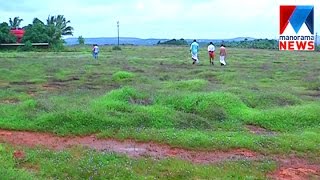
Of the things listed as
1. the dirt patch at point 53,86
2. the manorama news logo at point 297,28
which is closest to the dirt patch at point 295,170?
the manorama news logo at point 297,28

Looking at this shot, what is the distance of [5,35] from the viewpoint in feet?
158

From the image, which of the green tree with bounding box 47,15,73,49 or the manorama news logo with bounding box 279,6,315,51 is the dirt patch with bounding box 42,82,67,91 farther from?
the green tree with bounding box 47,15,73,49

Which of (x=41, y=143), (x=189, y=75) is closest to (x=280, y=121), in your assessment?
(x=41, y=143)

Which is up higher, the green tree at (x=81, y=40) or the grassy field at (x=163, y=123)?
the green tree at (x=81, y=40)

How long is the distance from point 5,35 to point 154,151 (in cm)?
4107

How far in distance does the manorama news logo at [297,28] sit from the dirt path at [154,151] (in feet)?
11.0

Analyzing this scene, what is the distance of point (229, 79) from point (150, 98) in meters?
7.10

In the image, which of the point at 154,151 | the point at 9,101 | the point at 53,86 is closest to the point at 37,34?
the point at 53,86

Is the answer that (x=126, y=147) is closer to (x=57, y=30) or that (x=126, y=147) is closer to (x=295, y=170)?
(x=295, y=170)

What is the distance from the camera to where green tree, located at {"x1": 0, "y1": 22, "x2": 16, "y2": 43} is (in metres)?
48.0

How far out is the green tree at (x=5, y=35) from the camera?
4803cm

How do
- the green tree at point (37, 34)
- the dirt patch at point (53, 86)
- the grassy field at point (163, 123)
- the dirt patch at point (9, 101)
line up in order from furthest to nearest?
the green tree at point (37, 34), the dirt patch at point (53, 86), the dirt patch at point (9, 101), the grassy field at point (163, 123)

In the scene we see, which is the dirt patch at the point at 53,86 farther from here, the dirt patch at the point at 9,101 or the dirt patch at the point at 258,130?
the dirt patch at the point at 258,130

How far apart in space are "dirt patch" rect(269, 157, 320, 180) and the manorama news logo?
10.9 feet
